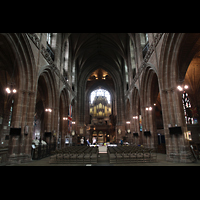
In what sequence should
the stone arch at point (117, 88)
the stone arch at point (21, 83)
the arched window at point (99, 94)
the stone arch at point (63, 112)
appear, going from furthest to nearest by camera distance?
the arched window at point (99, 94)
the stone arch at point (117, 88)
the stone arch at point (63, 112)
the stone arch at point (21, 83)

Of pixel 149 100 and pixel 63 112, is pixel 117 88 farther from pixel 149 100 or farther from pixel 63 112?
pixel 149 100

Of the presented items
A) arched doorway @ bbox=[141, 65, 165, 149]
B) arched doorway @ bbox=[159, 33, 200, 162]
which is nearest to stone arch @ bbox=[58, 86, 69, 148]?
arched doorway @ bbox=[141, 65, 165, 149]

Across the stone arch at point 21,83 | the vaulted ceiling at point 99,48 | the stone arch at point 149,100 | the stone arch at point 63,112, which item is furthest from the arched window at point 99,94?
the stone arch at point 21,83

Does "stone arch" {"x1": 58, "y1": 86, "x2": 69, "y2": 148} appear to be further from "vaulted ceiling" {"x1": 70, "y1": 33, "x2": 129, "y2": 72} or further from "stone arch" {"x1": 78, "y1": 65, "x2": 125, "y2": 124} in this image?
"stone arch" {"x1": 78, "y1": 65, "x2": 125, "y2": 124}

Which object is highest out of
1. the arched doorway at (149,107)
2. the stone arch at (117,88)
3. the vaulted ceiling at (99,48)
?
the vaulted ceiling at (99,48)

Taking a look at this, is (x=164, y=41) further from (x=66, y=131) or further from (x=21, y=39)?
(x=66, y=131)

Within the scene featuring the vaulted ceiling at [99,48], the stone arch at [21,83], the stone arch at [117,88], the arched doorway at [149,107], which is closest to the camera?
the stone arch at [21,83]

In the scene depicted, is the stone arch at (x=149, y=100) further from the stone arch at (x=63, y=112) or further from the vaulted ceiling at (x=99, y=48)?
the stone arch at (x=63, y=112)

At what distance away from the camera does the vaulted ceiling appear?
23.4m

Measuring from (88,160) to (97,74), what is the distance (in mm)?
29564

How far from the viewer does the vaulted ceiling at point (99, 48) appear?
23.4m
